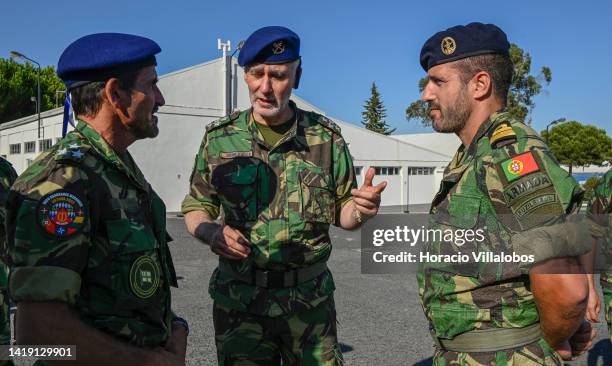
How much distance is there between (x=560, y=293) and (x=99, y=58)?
183 centimetres

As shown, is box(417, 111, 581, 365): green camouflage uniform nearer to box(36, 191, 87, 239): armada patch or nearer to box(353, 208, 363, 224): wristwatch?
box(353, 208, 363, 224): wristwatch

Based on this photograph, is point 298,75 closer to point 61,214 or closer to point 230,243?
point 230,243

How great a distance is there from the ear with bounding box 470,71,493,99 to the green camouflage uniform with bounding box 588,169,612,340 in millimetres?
1855

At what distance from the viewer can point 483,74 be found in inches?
91.4

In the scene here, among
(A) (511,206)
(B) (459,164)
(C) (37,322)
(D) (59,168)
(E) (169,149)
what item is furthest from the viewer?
(E) (169,149)

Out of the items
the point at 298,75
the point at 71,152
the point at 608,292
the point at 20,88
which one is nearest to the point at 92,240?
the point at 71,152

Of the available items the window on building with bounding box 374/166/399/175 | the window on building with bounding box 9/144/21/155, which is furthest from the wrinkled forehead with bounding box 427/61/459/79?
the window on building with bounding box 9/144/21/155

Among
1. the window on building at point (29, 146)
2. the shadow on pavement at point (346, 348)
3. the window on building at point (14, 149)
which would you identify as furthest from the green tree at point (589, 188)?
the window on building at point (14, 149)

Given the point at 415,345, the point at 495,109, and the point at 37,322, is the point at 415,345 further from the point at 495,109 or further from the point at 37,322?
the point at 37,322

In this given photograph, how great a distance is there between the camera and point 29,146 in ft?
103

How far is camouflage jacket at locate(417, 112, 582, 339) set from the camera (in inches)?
73.4

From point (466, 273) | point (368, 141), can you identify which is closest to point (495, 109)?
point (466, 273)

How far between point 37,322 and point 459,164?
1725 mm

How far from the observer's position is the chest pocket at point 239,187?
2934 millimetres
